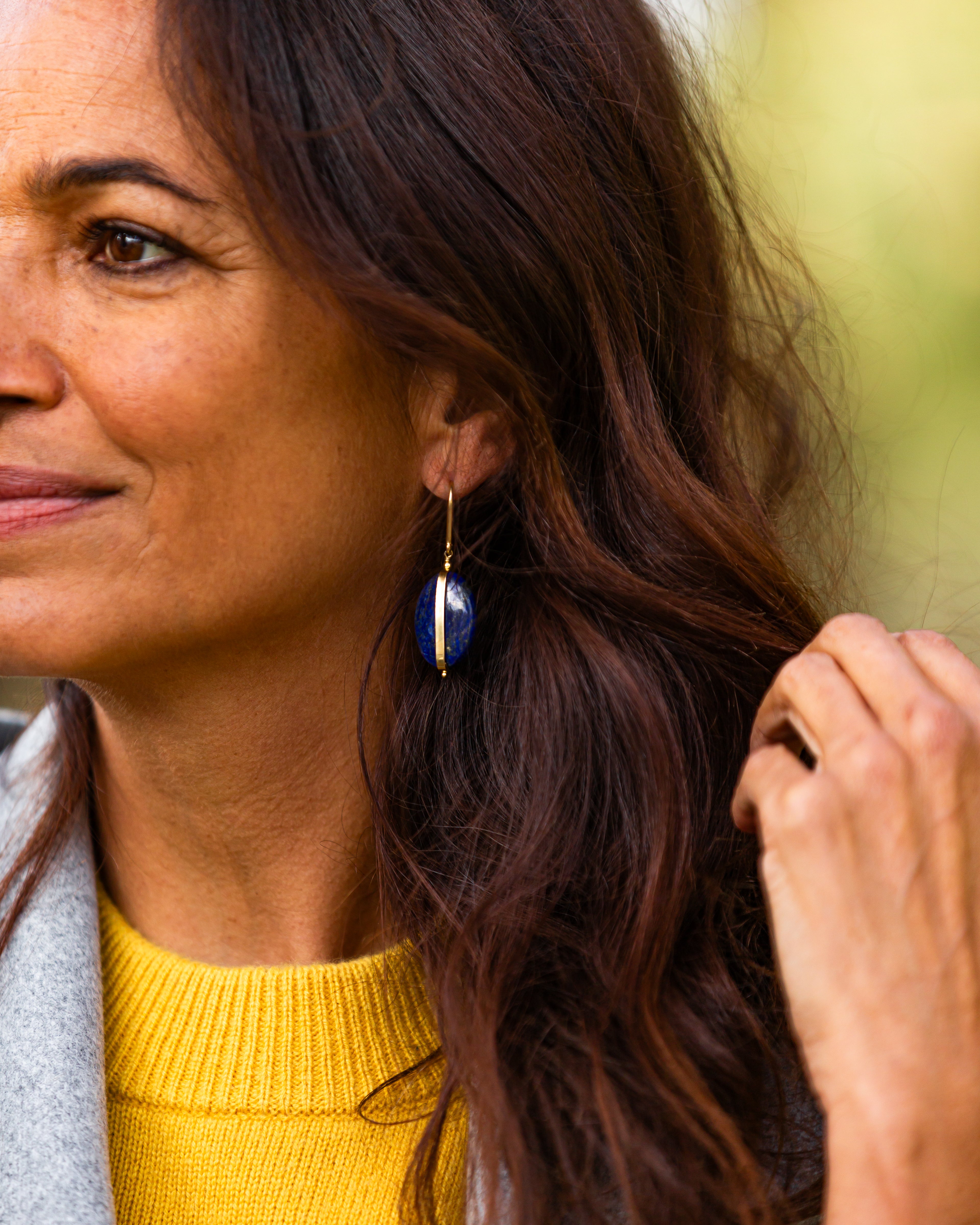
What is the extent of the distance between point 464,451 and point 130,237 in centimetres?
55

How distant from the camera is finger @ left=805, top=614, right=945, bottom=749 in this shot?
155 centimetres

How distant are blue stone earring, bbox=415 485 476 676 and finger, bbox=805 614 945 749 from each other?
489mm

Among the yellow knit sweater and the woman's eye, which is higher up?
the woman's eye

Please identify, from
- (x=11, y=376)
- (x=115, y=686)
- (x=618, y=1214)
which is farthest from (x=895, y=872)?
(x=11, y=376)

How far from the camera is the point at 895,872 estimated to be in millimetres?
1501

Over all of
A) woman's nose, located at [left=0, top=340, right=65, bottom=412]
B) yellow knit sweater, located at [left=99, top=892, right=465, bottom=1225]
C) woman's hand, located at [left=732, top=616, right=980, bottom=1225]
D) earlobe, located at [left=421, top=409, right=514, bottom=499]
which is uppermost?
earlobe, located at [left=421, top=409, right=514, bottom=499]

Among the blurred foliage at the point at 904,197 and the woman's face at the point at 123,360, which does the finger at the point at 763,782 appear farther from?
the blurred foliage at the point at 904,197

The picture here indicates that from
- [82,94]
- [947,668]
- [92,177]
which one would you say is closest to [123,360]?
[92,177]

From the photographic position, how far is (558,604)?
1.96 metres

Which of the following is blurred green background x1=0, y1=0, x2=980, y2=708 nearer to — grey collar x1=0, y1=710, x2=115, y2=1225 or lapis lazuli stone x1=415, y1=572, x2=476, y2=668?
lapis lazuli stone x1=415, y1=572, x2=476, y2=668

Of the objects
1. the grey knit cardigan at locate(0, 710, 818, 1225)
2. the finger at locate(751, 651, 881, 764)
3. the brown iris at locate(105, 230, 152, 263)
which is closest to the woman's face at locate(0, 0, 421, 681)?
the brown iris at locate(105, 230, 152, 263)

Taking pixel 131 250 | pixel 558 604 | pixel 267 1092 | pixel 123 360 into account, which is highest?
pixel 131 250

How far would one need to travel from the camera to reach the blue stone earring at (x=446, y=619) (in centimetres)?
189

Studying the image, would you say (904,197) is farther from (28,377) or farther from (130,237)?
(28,377)
